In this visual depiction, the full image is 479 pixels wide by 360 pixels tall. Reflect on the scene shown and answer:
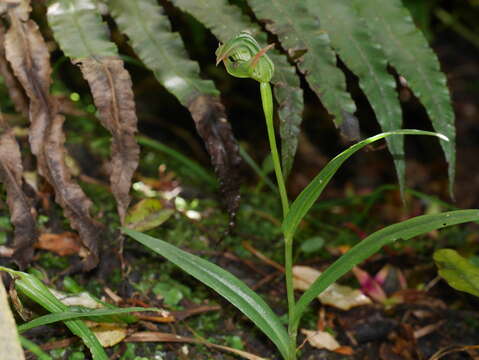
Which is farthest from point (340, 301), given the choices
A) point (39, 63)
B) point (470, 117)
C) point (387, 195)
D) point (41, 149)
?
point (470, 117)

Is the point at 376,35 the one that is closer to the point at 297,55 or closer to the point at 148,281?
the point at 297,55

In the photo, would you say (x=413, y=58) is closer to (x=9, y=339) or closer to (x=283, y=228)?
(x=283, y=228)

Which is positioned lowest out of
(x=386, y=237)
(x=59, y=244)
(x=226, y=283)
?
(x=59, y=244)

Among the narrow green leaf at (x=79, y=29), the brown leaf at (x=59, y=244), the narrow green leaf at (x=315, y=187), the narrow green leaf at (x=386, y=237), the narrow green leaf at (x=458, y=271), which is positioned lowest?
the brown leaf at (x=59, y=244)

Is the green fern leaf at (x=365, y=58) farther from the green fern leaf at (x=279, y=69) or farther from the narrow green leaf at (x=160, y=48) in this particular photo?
the narrow green leaf at (x=160, y=48)

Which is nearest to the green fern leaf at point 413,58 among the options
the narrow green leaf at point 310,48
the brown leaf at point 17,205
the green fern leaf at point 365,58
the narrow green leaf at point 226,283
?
the green fern leaf at point 365,58

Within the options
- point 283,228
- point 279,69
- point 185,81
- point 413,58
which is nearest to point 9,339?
point 283,228
